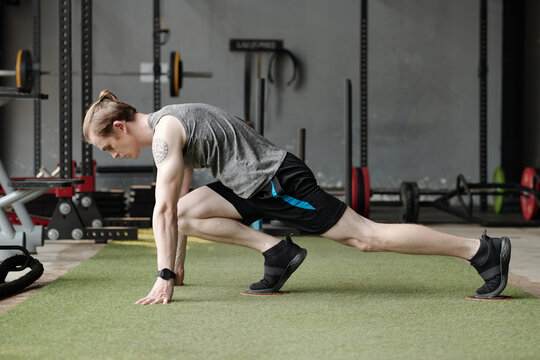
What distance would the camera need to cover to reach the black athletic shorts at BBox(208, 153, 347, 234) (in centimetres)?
238

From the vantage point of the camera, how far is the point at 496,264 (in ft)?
7.82

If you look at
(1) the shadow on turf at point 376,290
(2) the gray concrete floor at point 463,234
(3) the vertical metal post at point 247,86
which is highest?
(3) the vertical metal post at point 247,86

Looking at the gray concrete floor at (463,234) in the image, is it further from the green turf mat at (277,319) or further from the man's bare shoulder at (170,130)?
the man's bare shoulder at (170,130)

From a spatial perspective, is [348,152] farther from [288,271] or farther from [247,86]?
[247,86]

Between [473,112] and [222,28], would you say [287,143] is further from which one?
[473,112]

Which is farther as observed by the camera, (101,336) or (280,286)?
(280,286)

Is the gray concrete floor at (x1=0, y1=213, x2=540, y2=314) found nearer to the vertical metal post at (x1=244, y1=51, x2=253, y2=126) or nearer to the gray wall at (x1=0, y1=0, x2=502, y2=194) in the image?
the gray wall at (x1=0, y1=0, x2=502, y2=194)

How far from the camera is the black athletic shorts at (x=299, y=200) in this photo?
238 cm

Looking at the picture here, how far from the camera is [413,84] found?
8.33 metres

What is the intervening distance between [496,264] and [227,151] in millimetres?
1067

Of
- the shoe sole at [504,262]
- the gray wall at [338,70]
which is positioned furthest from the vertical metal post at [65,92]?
the gray wall at [338,70]

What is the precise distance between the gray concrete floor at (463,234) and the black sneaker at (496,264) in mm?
288

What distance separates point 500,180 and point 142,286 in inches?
209

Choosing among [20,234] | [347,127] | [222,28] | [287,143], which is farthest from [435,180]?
[20,234]
